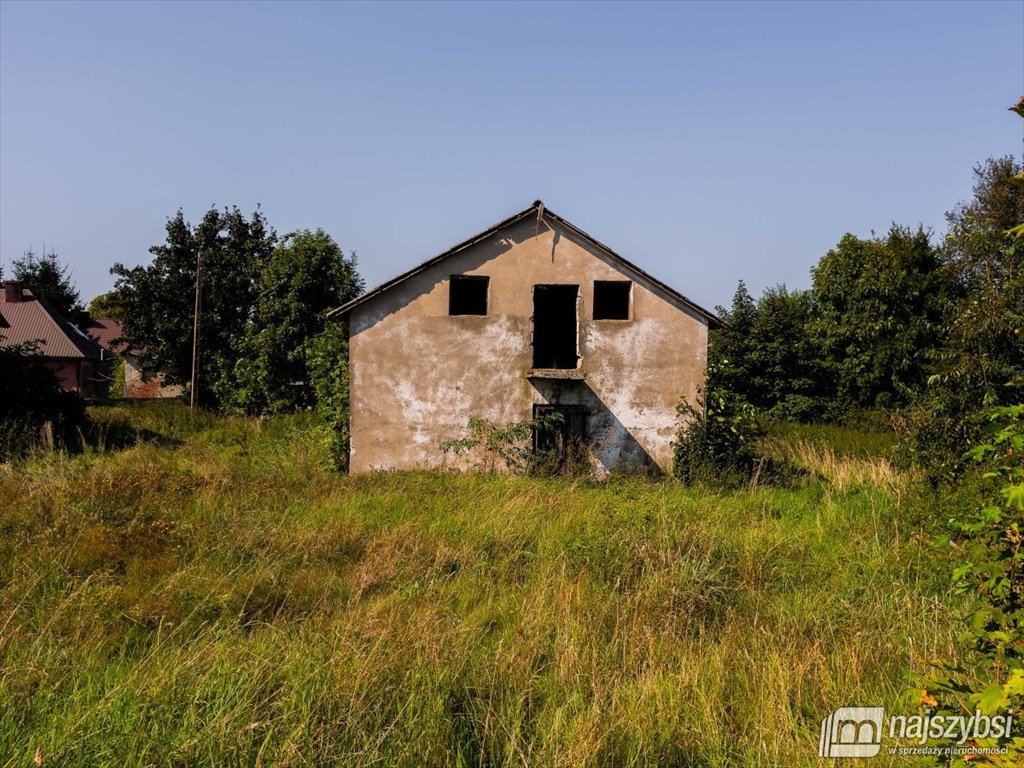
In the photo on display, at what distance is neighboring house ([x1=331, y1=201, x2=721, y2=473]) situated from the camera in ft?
47.0

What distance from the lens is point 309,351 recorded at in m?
24.6

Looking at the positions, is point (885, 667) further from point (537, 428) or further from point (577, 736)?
point (537, 428)

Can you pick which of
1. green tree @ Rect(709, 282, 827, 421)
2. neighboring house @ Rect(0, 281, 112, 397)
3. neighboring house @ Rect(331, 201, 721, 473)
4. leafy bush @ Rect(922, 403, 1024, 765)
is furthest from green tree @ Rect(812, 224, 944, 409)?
neighboring house @ Rect(0, 281, 112, 397)

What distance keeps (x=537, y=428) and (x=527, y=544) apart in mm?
6701

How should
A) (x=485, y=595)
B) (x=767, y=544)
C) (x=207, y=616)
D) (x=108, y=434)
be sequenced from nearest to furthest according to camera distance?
1. (x=207, y=616)
2. (x=485, y=595)
3. (x=767, y=544)
4. (x=108, y=434)

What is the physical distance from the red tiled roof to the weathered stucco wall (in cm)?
3137

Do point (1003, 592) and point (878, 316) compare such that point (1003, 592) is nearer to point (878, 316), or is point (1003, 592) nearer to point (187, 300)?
point (878, 316)

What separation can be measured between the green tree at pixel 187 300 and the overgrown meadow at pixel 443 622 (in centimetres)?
2340

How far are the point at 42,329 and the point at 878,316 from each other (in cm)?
4176

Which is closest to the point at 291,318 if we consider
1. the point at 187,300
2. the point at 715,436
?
the point at 187,300

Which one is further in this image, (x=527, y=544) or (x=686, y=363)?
(x=686, y=363)

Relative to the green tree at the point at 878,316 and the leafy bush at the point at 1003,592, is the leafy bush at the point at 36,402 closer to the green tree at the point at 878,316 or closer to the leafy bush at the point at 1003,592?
the leafy bush at the point at 1003,592

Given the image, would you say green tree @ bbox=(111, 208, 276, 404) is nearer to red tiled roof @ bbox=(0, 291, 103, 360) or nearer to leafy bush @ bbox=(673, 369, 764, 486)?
red tiled roof @ bbox=(0, 291, 103, 360)

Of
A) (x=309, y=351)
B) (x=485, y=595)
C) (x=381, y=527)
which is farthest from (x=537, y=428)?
(x=309, y=351)
